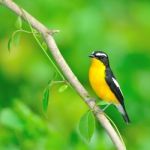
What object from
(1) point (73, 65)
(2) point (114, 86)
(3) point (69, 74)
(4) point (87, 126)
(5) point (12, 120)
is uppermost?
(3) point (69, 74)

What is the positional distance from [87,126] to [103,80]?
571mm

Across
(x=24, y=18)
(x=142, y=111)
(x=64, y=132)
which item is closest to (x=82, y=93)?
(x=24, y=18)

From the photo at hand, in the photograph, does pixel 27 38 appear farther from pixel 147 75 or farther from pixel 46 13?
pixel 147 75

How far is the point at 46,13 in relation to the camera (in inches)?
206

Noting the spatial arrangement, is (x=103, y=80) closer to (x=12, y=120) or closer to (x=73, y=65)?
(x=12, y=120)

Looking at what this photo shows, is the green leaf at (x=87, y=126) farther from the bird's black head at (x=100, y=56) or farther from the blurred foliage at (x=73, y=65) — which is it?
the blurred foliage at (x=73, y=65)

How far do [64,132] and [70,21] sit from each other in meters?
0.82

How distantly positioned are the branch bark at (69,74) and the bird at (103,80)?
37 cm

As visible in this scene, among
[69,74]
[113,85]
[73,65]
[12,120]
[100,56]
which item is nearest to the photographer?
[69,74]

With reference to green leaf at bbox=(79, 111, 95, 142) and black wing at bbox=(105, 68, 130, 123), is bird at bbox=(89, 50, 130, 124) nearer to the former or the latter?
black wing at bbox=(105, 68, 130, 123)

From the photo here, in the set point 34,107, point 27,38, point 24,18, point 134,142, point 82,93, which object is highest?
point 24,18

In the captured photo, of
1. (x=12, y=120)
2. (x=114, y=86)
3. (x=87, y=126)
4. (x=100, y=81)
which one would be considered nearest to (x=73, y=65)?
(x=12, y=120)

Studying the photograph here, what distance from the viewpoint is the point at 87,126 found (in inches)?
69.2

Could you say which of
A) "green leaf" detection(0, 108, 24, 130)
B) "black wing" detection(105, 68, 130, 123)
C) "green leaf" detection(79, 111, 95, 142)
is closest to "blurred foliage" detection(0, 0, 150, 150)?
"green leaf" detection(0, 108, 24, 130)
